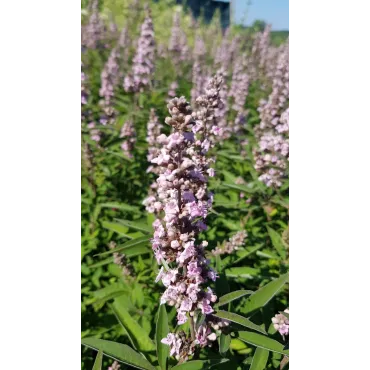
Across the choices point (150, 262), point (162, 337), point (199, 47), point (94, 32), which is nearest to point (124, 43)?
point (94, 32)

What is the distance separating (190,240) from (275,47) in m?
3.46

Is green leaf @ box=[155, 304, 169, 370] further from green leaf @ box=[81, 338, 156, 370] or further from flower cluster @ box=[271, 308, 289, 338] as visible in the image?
flower cluster @ box=[271, 308, 289, 338]

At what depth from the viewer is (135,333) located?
A: 1.36m

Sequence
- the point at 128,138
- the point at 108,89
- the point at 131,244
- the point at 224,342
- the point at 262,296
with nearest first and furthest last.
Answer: the point at 224,342, the point at 262,296, the point at 131,244, the point at 128,138, the point at 108,89

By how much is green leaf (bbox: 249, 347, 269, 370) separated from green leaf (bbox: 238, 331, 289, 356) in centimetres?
6

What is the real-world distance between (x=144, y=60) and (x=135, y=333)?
2.29 meters

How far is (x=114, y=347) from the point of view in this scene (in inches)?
45.4

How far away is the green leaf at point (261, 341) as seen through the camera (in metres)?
1.13

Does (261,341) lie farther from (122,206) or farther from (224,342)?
(122,206)

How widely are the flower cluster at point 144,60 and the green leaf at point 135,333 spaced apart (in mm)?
2062

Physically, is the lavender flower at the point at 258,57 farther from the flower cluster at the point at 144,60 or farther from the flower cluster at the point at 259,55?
the flower cluster at the point at 144,60

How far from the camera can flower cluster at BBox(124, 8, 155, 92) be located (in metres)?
3.06

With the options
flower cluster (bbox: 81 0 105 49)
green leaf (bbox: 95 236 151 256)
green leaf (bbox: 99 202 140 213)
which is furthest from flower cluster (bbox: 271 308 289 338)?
flower cluster (bbox: 81 0 105 49)
